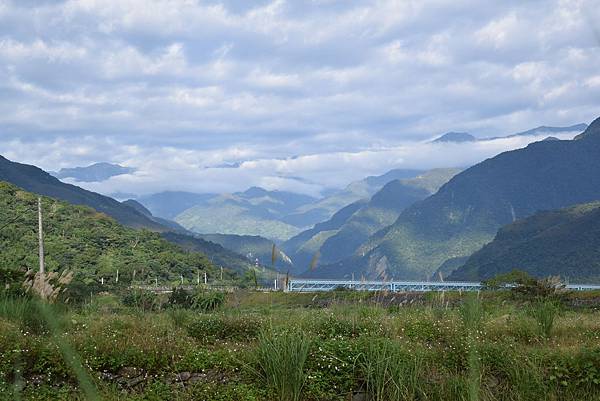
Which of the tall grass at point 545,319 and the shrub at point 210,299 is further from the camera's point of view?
the shrub at point 210,299

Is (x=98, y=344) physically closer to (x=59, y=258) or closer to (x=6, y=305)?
(x=6, y=305)

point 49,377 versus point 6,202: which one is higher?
point 6,202

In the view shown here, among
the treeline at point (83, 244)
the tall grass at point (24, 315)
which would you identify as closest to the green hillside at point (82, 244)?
the treeline at point (83, 244)

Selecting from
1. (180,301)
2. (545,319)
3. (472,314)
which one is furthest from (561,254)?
(472,314)

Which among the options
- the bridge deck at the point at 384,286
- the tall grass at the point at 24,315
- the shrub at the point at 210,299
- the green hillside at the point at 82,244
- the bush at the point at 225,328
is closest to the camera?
the tall grass at the point at 24,315

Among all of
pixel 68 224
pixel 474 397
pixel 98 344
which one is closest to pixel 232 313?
pixel 98 344

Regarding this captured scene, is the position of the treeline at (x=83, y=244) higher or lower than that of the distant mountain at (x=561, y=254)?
higher

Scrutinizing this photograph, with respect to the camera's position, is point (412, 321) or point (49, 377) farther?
point (412, 321)

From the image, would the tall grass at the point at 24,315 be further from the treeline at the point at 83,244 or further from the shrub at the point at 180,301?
the treeline at the point at 83,244

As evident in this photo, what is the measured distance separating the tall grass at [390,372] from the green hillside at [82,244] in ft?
217

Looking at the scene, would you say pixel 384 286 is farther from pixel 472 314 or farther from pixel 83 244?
pixel 83 244

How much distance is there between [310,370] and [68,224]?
10539 centimetres

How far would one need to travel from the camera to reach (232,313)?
10.7 m

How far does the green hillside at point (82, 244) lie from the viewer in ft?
259
